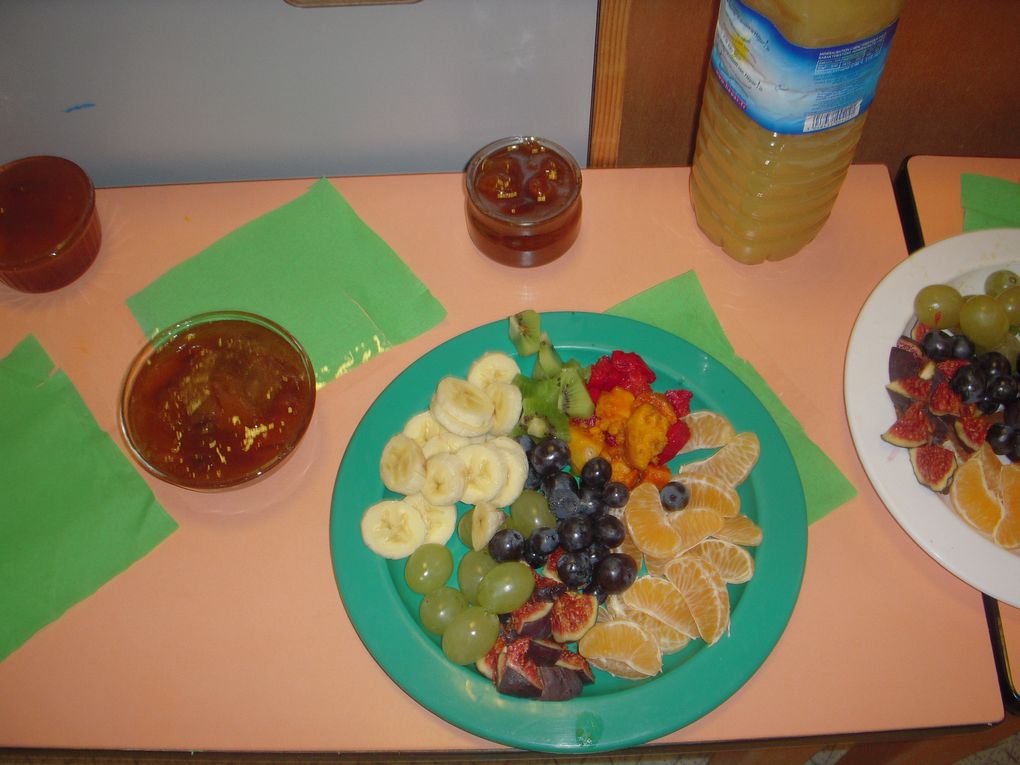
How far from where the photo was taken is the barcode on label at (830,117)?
1051mm

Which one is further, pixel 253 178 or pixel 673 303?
pixel 253 178

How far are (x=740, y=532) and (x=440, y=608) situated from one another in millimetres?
440

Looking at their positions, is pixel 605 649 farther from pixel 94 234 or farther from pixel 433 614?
pixel 94 234

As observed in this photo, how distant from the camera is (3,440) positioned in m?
1.25

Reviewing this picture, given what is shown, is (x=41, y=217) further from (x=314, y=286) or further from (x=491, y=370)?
(x=491, y=370)

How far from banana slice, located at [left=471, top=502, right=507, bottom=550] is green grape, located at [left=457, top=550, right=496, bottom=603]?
→ 0.05 ft

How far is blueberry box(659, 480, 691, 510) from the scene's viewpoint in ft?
3.58

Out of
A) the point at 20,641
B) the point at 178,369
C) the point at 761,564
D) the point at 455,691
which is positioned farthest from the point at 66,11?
the point at 761,564

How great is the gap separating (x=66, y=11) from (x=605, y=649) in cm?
128

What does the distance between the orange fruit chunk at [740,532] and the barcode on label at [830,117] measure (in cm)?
56

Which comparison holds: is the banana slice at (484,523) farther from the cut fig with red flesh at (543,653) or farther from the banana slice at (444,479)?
the cut fig with red flesh at (543,653)

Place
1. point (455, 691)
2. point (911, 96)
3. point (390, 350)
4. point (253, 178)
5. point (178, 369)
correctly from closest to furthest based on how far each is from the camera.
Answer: point (455, 691), point (178, 369), point (390, 350), point (911, 96), point (253, 178)

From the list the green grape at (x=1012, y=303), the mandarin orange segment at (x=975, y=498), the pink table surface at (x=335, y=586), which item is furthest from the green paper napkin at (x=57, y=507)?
the green grape at (x=1012, y=303)

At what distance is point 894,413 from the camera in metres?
1.16
